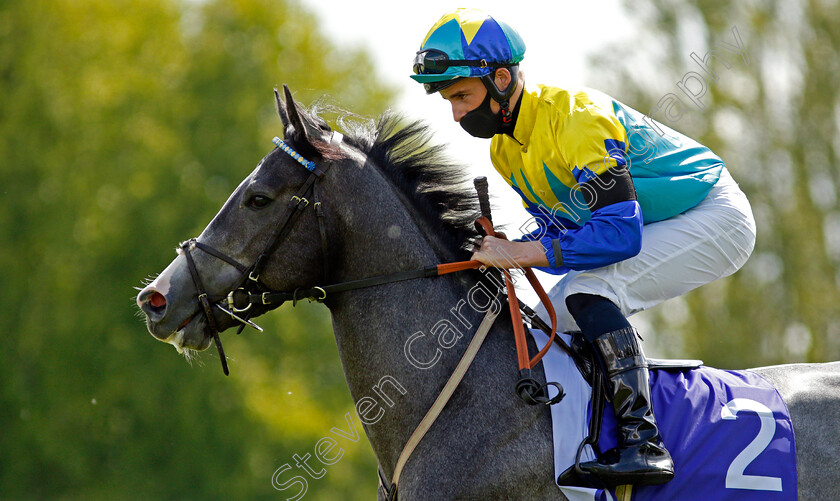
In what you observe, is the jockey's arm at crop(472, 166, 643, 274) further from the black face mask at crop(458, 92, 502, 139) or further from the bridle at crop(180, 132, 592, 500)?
the black face mask at crop(458, 92, 502, 139)

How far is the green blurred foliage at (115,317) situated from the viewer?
655 inches

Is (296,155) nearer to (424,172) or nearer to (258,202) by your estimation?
(258,202)

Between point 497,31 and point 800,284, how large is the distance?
46.4ft

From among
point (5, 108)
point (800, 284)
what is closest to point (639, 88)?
point (800, 284)

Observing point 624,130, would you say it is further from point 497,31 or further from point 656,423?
point 656,423

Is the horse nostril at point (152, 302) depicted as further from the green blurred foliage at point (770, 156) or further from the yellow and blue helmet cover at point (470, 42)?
the green blurred foliage at point (770, 156)

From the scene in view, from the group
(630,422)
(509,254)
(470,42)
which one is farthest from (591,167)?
(630,422)

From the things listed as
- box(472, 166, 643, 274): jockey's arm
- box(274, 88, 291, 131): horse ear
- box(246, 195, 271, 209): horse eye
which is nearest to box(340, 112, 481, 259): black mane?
box(274, 88, 291, 131): horse ear

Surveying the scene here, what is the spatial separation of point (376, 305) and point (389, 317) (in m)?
0.08

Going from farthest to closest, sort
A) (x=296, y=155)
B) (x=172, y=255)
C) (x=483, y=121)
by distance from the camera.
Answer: (x=172, y=255) → (x=483, y=121) → (x=296, y=155)

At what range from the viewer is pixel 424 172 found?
13.6 feet

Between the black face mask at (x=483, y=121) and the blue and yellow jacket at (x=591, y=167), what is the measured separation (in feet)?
0.34

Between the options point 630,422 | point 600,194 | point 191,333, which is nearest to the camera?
point 630,422

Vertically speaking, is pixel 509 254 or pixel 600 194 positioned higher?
pixel 600 194
